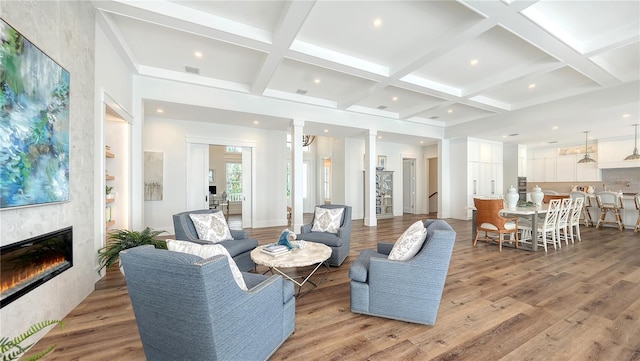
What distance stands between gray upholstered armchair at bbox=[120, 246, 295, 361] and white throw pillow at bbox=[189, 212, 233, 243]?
187 centimetres

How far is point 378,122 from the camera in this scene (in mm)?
7059

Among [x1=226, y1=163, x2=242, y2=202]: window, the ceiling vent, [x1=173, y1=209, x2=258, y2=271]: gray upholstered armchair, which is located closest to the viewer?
[x1=173, y1=209, x2=258, y2=271]: gray upholstered armchair

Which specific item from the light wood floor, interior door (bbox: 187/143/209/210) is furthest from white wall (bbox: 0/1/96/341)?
interior door (bbox: 187/143/209/210)

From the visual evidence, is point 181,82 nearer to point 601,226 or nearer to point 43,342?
point 43,342

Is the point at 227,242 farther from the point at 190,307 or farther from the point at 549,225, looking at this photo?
the point at 549,225

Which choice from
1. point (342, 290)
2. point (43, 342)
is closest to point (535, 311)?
point (342, 290)

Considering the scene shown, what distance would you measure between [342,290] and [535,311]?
181 cm

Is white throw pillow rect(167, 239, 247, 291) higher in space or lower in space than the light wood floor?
higher

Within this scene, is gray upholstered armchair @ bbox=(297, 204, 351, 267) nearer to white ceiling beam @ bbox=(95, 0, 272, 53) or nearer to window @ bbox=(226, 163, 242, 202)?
white ceiling beam @ bbox=(95, 0, 272, 53)

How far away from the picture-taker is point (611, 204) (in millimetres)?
6352

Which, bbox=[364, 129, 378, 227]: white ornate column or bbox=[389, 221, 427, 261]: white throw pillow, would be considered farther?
bbox=[364, 129, 378, 227]: white ornate column

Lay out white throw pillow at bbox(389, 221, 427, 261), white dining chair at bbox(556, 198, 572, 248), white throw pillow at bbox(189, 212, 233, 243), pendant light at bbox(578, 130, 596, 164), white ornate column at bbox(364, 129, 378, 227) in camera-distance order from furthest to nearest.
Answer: pendant light at bbox(578, 130, 596, 164) < white ornate column at bbox(364, 129, 378, 227) < white dining chair at bbox(556, 198, 572, 248) < white throw pillow at bbox(189, 212, 233, 243) < white throw pillow at bbox(389, 221, 427, 261)

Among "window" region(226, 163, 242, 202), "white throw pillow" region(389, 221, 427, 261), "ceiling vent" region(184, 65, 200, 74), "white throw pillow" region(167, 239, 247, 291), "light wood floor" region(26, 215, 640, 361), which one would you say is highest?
"ceiling vent" region(184, 65, 200, 74)

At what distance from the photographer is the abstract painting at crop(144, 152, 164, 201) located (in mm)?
5699
